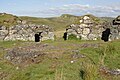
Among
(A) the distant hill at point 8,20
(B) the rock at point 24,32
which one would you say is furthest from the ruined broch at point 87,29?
(A) the distant hill at point 8,20

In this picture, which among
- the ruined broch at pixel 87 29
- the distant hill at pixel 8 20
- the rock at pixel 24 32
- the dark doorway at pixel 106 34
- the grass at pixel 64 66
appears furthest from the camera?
the distant hill at pixel 8 20

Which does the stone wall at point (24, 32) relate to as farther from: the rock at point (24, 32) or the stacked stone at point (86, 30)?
the stacked stone at point (86, 30)

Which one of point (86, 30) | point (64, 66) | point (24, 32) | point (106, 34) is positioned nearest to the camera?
point (64, 66)

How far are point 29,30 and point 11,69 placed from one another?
20.4 metres

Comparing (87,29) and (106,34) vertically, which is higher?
(87,29)

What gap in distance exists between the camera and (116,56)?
76.5 ft

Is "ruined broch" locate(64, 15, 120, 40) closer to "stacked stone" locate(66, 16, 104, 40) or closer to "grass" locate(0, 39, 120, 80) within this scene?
"stacked stone" locate(66, 16, 104, 40)

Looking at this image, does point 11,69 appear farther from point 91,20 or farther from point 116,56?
point 91,20

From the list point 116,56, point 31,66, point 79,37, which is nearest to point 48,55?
point 31,66

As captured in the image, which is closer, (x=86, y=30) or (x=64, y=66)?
(x=64, y=66)

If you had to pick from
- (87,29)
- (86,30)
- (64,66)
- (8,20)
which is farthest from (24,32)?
(64,66)

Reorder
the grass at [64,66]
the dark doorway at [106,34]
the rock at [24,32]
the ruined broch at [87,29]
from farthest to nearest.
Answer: the ruined broch at [87,29], the dark doorway at [106,34], the rock at [24,32], the grass at [64,66]

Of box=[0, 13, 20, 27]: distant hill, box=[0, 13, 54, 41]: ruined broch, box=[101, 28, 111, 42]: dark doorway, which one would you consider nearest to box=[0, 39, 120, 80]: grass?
box=[101, 28, 111, 42]: dark doorway

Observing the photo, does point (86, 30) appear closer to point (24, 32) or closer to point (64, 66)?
point (24, 32)
